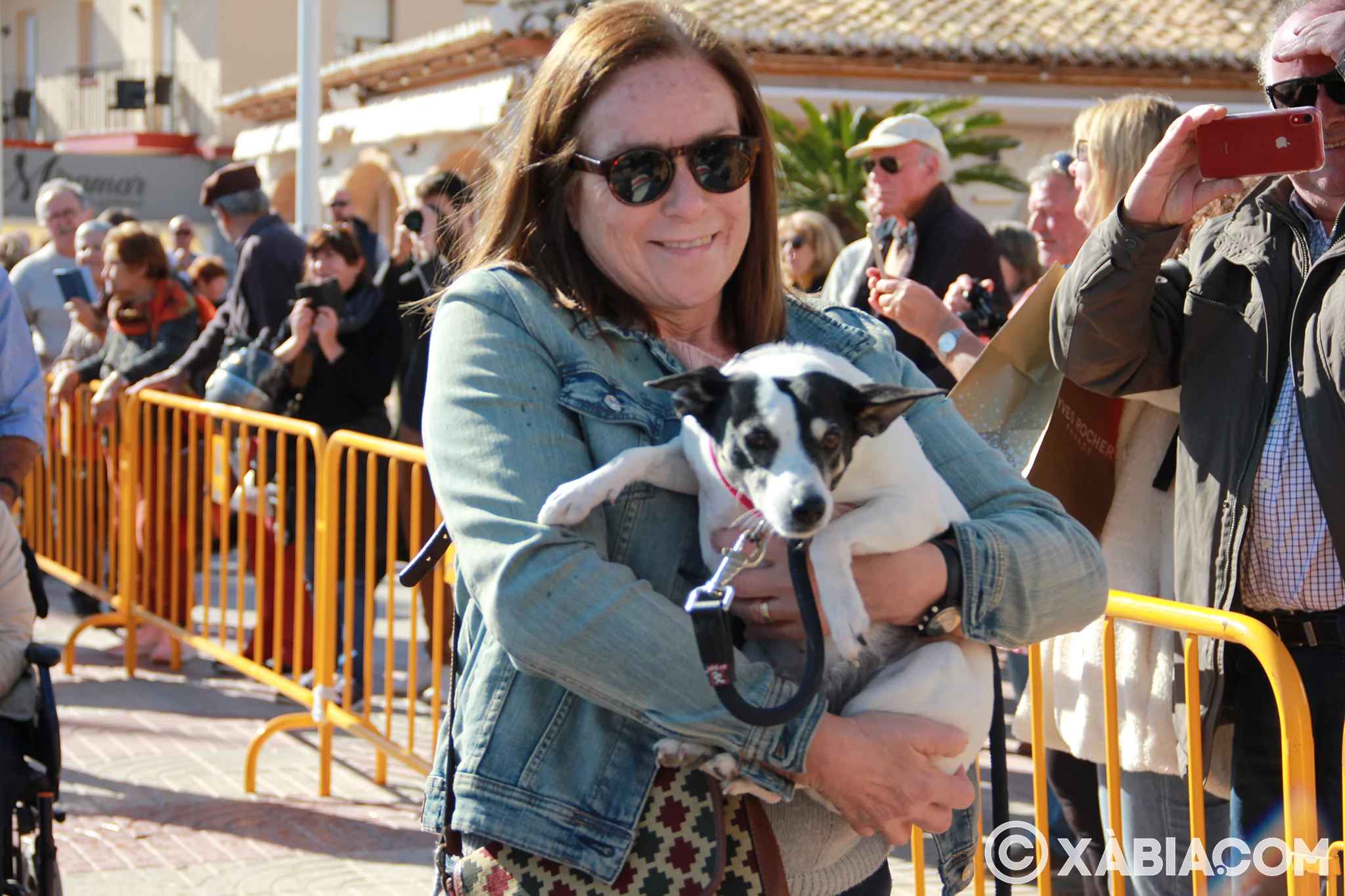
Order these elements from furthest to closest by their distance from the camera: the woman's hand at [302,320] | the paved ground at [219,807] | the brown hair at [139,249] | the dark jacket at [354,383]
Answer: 1. the brown hair at [139,249]
2. the dark jacket at [354,383]
3. the woman's hand at [302,320]
4. the paved ground at [219,807]

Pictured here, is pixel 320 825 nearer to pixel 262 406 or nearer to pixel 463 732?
pixel 262 406

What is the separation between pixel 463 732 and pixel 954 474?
0.96 meters

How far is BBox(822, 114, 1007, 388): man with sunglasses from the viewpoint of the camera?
575cm

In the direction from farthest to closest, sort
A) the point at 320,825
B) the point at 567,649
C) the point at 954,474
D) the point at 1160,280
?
the point at 320,825 → the point at 1160,280 → the point at 954,474 → the point at 567,649

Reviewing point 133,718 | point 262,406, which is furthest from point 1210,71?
point 133,718

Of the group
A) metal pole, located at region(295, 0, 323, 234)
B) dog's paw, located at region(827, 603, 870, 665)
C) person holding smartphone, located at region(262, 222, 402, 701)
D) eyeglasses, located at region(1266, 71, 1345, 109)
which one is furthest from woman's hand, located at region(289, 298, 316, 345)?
metal pole, located at region(295, 0, 323, 234)

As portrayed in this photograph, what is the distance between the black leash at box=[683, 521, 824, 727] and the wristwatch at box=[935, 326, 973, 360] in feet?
8.42

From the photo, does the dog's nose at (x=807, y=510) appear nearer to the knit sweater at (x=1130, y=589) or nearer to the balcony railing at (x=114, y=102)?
the knit sweater at (x=1130, y=589)

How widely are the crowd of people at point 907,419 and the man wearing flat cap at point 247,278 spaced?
12.2 feet

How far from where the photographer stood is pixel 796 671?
2.07 m

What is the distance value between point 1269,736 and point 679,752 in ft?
5.78

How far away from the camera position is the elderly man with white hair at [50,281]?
10.3 m

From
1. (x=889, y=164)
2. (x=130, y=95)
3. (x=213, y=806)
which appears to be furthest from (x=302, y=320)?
(x=130, y=95)

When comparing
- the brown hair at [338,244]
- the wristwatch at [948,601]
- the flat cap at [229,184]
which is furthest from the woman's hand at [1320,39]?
the flat cap at [229,184]
